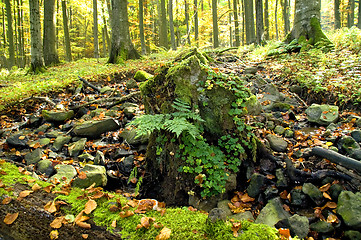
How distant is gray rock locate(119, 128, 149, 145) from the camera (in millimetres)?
4523

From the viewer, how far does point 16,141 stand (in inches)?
184

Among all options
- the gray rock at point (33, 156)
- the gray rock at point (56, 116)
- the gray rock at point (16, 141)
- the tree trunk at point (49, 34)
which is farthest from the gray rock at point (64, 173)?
the tree trunk at point (49, 34)

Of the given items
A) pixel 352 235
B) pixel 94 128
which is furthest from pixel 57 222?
pixel 94 128

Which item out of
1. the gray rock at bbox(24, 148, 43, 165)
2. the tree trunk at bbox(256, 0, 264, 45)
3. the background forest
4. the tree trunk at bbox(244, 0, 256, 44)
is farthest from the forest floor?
the tree trunk at bbox(244, 0, 256, 44)

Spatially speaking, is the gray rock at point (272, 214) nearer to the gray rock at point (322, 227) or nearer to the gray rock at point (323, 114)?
the gray rock at point (322, 227)

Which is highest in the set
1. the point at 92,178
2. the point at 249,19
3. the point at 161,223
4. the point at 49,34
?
the point at 249,19

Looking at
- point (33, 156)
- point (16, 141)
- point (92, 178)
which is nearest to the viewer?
point (92, 178)

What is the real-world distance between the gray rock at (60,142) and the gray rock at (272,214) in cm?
425

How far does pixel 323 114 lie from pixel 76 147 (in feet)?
17.6

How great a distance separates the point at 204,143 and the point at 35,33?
37.9ft

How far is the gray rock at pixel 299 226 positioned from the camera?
92.2 inches

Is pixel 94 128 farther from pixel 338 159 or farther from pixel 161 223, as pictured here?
pixel 338 159

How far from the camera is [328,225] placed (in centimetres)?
244

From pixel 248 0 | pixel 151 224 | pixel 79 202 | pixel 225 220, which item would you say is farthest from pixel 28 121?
pixel 248 0
